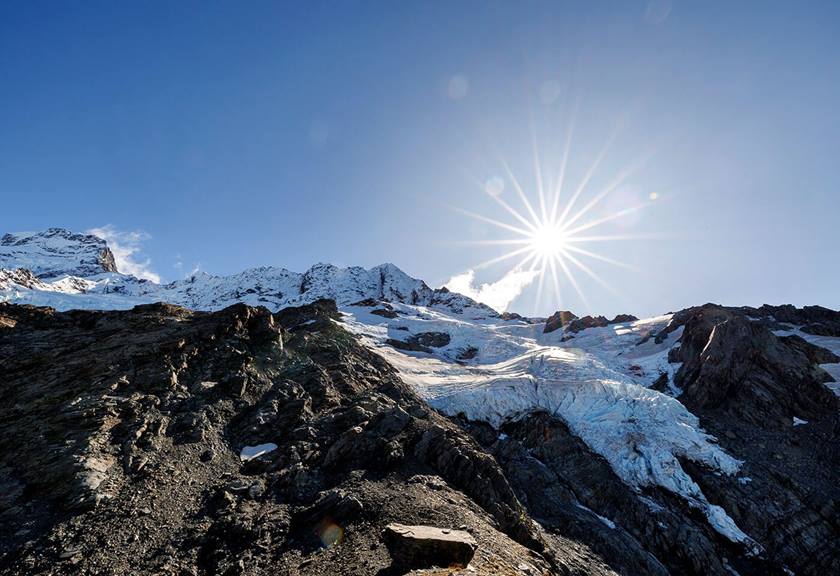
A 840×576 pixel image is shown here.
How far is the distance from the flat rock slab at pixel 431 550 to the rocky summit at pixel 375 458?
0.06 meters

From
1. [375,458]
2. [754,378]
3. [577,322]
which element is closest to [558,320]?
[577,322]

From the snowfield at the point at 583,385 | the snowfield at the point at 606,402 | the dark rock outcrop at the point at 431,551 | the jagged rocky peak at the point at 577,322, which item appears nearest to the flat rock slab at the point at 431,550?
the dark rock outcrop at the point at 431,551

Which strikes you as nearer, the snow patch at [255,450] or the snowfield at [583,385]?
the snow patch at [255,450]

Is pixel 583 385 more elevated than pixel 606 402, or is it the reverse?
pixel 583 385

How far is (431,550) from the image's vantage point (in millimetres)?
12742

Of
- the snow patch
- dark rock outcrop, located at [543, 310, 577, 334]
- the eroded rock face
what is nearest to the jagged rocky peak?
dark rock outcrop, located at [543, 310, 577, 334]

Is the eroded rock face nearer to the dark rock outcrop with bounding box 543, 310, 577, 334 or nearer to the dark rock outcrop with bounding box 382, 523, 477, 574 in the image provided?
the dark rock outcrop with bounding box 382, 523, 477, 574

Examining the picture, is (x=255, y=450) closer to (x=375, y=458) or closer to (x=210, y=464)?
(x=210, y=464)

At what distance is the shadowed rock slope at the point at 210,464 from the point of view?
1508 centimetres

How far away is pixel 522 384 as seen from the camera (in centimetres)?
4897

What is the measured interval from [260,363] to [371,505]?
19.6 m

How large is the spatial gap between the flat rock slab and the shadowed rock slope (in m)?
0.48

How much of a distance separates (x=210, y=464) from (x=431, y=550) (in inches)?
591

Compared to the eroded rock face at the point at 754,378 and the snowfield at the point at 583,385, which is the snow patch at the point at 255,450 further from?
the eroded rock face at the point at 754,378
